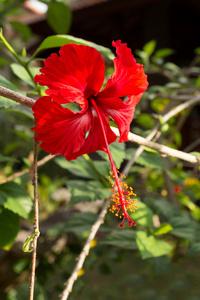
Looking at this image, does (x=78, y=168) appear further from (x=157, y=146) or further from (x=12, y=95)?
(x=12, y=95)

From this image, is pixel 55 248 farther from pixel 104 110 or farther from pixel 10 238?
pixel 104 110

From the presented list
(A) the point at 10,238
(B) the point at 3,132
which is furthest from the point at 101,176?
(B) the point at 3,132

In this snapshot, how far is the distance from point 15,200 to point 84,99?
1.31ft

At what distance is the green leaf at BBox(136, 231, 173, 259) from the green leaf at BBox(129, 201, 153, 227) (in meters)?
0.03

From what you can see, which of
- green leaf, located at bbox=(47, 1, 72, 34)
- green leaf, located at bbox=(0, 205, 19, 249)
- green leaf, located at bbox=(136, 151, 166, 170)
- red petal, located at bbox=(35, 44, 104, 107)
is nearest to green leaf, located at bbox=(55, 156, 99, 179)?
green leaf, located at bbox=(136, 151, 166, 170)

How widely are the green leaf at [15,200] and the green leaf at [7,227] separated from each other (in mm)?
38

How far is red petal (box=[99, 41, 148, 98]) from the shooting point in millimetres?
478

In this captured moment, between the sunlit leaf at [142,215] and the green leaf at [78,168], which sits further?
the green leaf at [78,168]

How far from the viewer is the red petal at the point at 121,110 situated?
529mm

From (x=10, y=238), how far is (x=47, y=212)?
8.58 ft

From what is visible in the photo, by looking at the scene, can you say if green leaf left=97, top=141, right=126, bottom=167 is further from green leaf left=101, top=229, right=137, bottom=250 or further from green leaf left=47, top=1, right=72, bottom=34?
green leaf left=47, top=1, right=72, bottom=34

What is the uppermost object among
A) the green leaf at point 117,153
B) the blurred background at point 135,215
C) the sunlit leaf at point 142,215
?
the green leaf at point 117,153

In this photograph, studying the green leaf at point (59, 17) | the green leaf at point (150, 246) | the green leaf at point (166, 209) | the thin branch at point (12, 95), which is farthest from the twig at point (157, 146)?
the green leaf at point (59, 17)

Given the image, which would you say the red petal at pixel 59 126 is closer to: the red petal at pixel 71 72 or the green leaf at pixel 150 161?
the red petal at pixel 71 72
